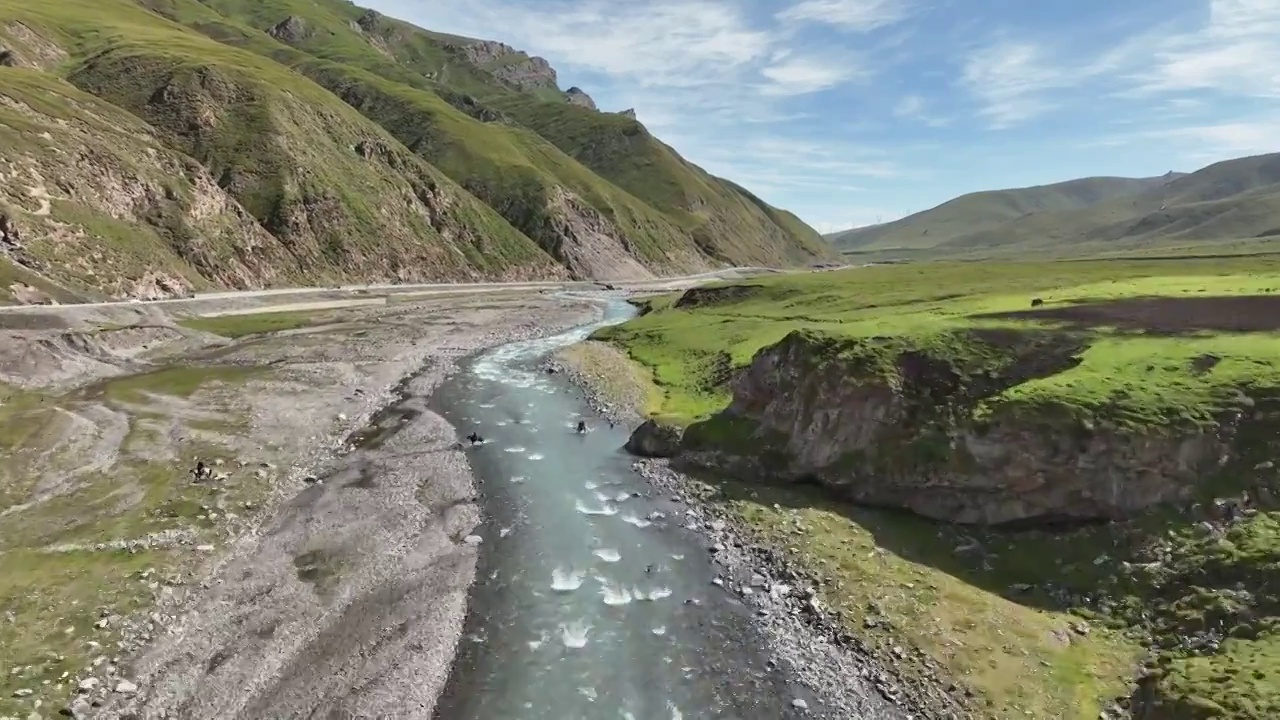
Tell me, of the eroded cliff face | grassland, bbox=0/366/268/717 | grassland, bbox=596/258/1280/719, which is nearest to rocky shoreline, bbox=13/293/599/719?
grassland, bbox=0/366/268/717

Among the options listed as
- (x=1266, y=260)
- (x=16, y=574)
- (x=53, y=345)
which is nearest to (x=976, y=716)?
(x=16, y=574)

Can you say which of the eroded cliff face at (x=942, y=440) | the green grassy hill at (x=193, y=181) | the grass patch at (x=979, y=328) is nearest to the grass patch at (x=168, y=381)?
the green grassy hill at (x=193, y=181)

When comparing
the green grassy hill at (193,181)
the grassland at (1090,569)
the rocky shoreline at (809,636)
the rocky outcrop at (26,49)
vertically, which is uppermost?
the rocky outcrop at (26,49)

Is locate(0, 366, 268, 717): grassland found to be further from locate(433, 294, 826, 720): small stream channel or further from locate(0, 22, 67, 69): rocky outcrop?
locate(0, 22, 67, 69): rocky outcrop

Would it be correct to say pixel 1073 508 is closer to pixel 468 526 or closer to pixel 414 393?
pixel 468 526

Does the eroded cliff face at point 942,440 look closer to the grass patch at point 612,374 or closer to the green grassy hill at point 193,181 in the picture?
the grass patch at point 612,374

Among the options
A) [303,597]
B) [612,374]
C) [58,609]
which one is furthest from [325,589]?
[612,374]
